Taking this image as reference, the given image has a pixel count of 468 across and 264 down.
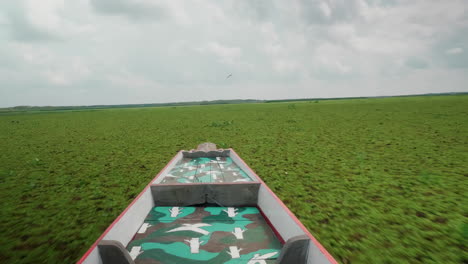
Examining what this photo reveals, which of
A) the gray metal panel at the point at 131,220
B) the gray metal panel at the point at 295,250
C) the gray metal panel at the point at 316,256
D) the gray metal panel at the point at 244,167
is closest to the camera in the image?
the gray metal panel at the point at 316,256

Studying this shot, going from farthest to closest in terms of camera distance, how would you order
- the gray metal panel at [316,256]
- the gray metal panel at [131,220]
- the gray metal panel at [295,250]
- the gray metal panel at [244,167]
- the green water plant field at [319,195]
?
the gray metal panel at [244,167] → the green water plant field at [319,195] → the gray metal panel at [131,220] → the gray metal panel at [295,250] → the gray metal panel at [316,256]

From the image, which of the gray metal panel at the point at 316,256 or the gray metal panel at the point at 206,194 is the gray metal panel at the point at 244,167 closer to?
the gray metal panel at the point at 206,194

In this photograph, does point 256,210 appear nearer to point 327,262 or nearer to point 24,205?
point 327,262

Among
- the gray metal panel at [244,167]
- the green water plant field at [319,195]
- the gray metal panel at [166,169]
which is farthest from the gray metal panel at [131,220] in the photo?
the gray metal panel at [244,167]

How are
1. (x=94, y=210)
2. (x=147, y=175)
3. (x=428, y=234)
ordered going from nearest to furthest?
(x=428, y=234)
(x=94, y=210)
(x=147, y=175)

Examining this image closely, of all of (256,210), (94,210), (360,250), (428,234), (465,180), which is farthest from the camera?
(465,180)

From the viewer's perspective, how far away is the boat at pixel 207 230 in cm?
197

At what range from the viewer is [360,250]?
2748 millimetres

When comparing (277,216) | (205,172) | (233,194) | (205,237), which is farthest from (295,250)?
(205,172)

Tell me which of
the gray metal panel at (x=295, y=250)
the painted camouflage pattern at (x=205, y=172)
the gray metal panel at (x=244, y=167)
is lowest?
the painted camouflage pattern at (x=205, y=172)

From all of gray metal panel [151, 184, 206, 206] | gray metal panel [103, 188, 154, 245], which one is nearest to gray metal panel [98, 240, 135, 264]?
gray metal panel [103, 188, 154, 245]

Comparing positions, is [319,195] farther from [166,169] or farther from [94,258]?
[94,258]

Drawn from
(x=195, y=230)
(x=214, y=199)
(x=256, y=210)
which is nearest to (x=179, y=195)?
(x=214, y=199)

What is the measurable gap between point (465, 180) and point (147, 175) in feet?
23.9
